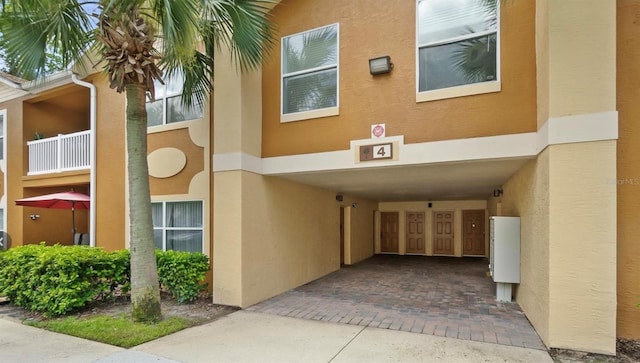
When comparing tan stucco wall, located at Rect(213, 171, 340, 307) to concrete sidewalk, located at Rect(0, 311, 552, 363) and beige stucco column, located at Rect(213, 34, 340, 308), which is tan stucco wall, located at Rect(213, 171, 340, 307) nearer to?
beige stucco column, located at Rect(213, 34, 340, 308)

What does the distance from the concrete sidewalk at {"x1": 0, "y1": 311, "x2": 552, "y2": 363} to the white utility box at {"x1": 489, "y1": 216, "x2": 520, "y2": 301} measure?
2403 millimetres

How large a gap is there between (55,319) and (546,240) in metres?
8.33

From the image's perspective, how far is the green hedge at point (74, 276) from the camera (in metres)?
6.50

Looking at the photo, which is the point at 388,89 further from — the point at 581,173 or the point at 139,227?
the point at 139,227

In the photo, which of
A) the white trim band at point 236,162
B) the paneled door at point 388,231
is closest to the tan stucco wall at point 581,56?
the white trim band at point 236,162

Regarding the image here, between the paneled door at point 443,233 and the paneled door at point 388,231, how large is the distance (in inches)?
71.1

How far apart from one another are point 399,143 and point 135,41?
484 centimetres

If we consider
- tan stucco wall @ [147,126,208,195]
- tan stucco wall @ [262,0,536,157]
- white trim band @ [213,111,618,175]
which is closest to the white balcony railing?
tan stucco wall @ [147,126,208,195]

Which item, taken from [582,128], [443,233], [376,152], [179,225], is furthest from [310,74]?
[443,233]

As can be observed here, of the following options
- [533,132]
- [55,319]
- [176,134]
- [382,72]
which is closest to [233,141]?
[176,134]

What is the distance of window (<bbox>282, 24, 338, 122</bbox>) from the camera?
7.12m

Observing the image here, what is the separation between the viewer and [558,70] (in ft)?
15.7

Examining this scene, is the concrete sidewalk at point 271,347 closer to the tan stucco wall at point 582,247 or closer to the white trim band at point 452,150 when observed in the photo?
the tan stucco wall at point 582,247

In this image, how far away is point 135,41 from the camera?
19.1 ft
